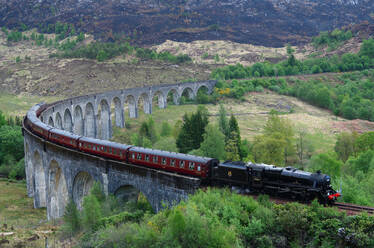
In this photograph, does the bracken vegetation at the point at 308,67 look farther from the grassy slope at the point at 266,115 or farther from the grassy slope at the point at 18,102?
the grassy slope at the point at 18,102

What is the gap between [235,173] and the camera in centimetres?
2455

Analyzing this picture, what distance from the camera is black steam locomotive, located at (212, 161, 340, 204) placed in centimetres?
2129

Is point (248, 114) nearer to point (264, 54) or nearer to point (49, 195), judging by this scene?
point (49, 195)

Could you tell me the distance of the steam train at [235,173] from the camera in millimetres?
21578

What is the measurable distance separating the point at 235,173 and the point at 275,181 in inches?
106

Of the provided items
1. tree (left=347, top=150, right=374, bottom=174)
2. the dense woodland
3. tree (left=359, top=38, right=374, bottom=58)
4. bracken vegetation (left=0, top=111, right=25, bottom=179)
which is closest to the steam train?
the dense woodland

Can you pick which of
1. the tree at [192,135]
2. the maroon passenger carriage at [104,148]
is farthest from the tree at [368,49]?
the maroon passenger carriage at [104,148]

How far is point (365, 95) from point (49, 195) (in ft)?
263

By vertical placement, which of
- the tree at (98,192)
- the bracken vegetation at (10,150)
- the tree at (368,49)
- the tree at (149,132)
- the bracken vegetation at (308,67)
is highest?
the tree at (368,49)

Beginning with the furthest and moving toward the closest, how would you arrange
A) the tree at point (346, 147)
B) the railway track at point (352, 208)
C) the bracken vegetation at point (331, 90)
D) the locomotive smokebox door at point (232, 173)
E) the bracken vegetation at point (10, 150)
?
the bracken vegetation at point (331, 90), the bracken vegetation at point (10, 150), the tree at point (346, 147), the locomotive smokebox door at point (232, 173), the railway track at point (352, 208)

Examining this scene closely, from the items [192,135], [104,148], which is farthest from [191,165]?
[192,135]

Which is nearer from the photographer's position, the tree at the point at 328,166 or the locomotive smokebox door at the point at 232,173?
the locomotive smokebox door at the point at 232,173

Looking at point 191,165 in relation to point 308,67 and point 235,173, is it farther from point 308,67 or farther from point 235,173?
point 308,67

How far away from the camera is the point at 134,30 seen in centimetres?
18412
